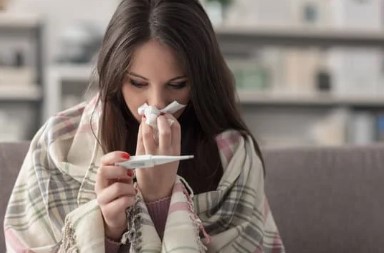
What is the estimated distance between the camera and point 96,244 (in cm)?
115

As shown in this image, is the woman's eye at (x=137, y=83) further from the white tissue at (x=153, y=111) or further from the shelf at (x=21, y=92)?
the shelf at (x=21, y=92)

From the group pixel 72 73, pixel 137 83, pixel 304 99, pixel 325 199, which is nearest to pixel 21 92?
pixel 72 73

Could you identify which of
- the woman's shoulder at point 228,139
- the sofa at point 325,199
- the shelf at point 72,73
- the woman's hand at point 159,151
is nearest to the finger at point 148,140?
the woman's hand at point 159,151

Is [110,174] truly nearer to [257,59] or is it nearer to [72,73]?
[72,73]

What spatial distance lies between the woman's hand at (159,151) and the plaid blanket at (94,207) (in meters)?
0.02

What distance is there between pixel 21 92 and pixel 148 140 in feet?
7.05

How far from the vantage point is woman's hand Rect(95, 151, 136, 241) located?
1.10 meters

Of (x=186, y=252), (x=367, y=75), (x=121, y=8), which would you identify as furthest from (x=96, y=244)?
(x=367, y=75)

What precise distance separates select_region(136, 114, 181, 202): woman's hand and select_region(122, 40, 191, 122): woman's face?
4 centimetres

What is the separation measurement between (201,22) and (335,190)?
22.1 inches

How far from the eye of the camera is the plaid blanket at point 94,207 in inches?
46.1

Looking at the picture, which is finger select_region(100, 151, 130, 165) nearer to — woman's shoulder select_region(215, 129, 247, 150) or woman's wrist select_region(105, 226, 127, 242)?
woman's wrist select_region(105, 226, 127, 242)

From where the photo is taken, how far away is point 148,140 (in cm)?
113

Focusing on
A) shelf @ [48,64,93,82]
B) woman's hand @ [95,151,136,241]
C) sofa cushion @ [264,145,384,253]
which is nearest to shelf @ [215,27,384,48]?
shelf @ [48,64,93,82]
